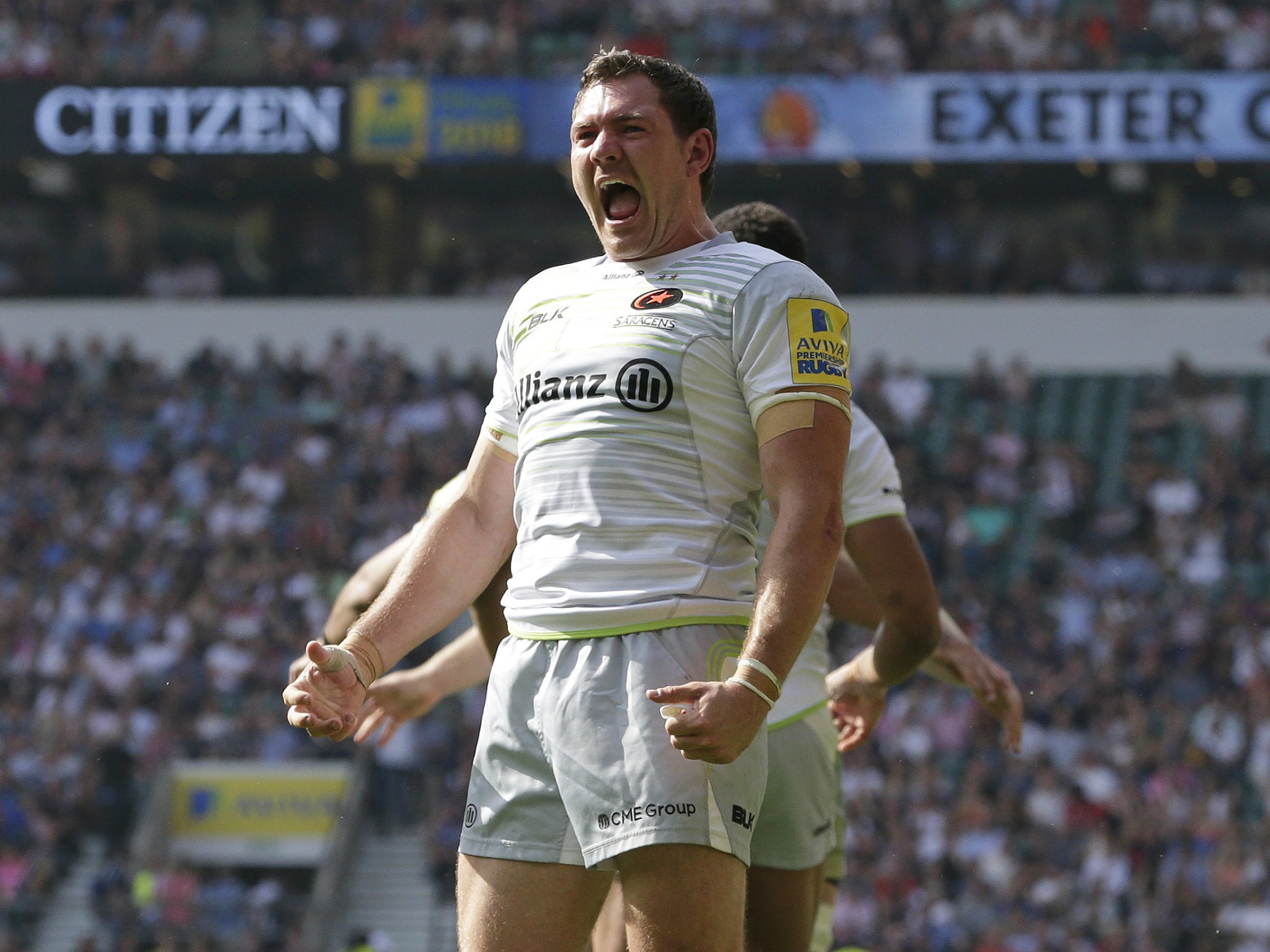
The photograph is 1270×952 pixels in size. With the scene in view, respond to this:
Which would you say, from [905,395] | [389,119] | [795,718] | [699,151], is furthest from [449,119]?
[699,151]

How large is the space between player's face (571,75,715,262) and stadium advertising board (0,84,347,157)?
69.2ft

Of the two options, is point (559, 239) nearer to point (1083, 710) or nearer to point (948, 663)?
point (1083, 710)

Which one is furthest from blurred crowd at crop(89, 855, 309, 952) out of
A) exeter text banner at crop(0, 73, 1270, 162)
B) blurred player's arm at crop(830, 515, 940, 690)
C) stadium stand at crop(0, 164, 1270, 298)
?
stadium stand at crop(0, 164, 1270, 298)

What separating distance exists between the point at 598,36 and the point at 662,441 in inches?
847

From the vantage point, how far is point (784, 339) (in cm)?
298

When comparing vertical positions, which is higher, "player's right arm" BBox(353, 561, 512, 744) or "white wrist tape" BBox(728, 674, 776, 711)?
"white wrist tape" BBox(728, 674, 776, 711)

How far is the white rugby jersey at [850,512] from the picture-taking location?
424cm

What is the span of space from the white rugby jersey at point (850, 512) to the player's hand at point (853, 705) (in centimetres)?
22

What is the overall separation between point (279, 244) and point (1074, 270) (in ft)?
35.9

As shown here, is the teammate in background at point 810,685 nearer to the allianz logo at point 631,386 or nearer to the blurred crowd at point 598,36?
the allianz logo at point 631,386

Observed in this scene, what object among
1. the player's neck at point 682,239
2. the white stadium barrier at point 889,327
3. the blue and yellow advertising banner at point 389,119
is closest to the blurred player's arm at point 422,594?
the player's neck at point 682,239

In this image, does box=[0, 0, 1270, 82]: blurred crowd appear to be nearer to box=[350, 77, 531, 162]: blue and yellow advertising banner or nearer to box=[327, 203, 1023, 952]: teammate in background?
box=[350, 77, 531, 162]: blue and yellow advertising banner

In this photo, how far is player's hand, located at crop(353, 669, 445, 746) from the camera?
175 inches

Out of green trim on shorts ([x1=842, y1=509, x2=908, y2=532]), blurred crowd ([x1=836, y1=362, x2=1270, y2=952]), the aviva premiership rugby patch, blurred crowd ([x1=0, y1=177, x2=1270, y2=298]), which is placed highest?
the aviva premiership rugby patch
